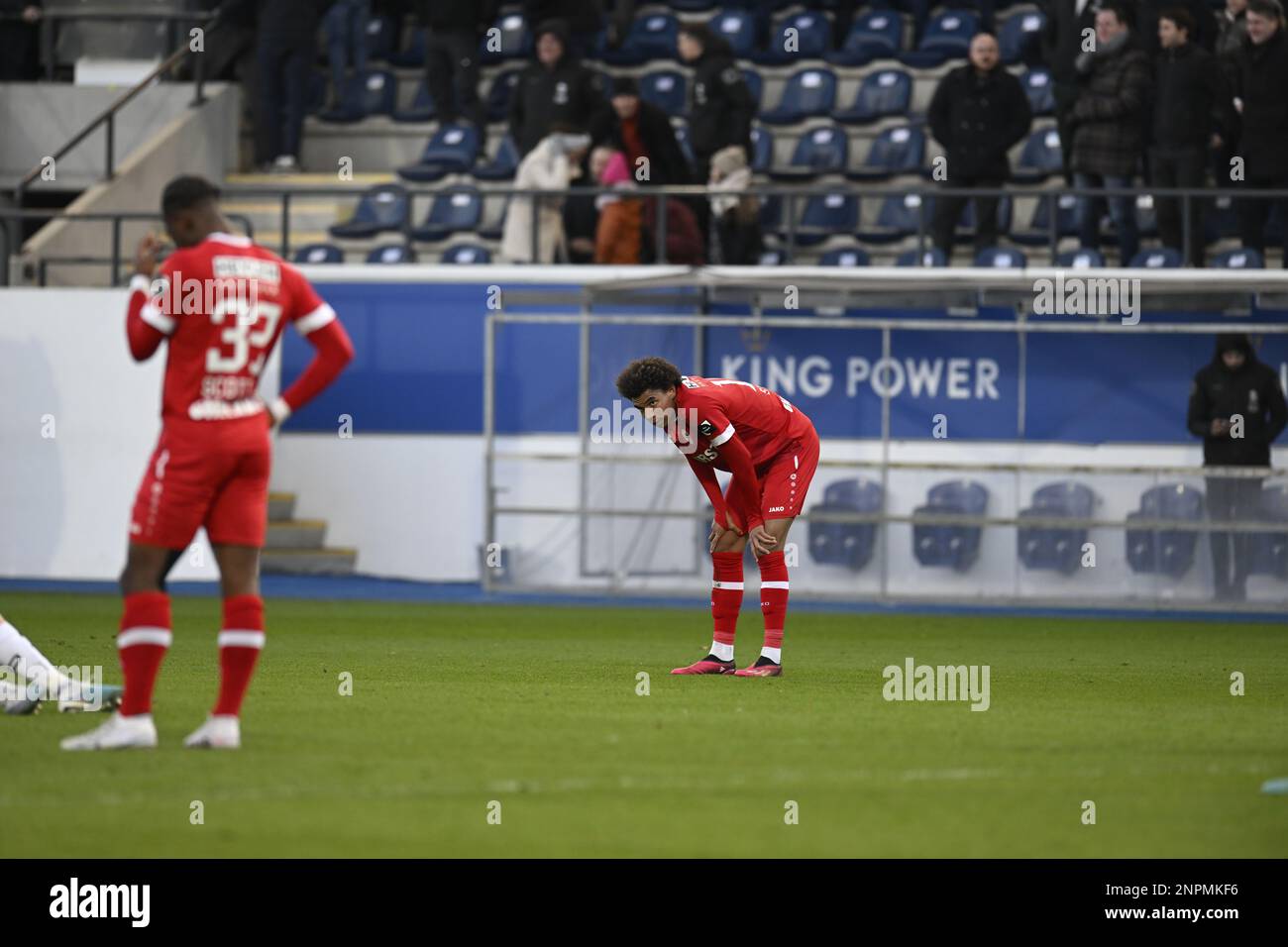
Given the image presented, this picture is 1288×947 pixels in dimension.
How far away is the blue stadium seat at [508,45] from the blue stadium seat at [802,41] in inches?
124

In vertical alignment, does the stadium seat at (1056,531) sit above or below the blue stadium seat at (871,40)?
below

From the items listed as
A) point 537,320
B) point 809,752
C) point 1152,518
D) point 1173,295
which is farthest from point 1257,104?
point 809,752

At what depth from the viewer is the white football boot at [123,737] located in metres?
8.51

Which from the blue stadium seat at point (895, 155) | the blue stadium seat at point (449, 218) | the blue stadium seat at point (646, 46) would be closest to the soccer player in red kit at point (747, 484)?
the blue stadium seat at point (895, 155)

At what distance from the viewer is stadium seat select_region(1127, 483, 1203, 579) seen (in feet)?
68.0

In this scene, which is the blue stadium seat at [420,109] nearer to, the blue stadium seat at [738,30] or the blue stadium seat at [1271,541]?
the blue stadium seat at [738,30]

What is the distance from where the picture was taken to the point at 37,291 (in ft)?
76.1

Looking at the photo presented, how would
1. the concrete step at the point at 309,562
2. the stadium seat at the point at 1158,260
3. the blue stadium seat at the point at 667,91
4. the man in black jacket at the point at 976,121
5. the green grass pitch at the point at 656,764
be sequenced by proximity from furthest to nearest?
the blue stadium seat at the point at 667,91, the concrete step at the point at 309,562, the man in black jacket at the point at 976,121, the stadium seat at the point at 1158,260, the green grass pitch at the point at 656,764

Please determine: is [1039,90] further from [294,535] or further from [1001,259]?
[294,535]

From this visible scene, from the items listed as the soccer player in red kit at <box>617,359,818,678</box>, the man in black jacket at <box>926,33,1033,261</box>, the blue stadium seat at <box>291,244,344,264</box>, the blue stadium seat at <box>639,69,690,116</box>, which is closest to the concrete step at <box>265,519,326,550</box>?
the blue stadium seat at <box>291,244,344,264</box>

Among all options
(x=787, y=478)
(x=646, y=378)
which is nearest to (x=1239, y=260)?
(x=787, y=478)

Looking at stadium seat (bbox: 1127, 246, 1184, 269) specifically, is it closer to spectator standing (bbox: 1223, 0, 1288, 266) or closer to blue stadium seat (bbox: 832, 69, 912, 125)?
spectator standing (bbox: 1223, 0, 1288, 266)

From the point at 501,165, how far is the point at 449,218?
0.95 m
